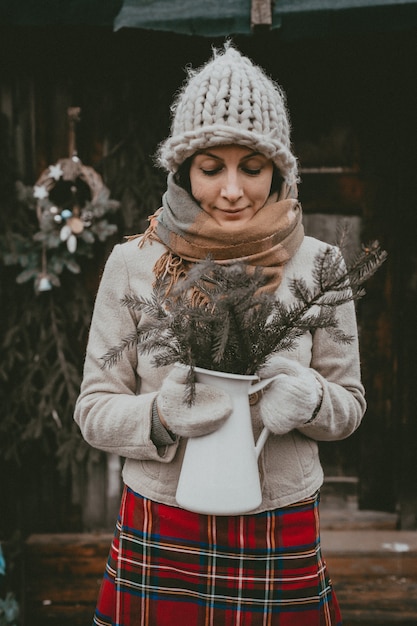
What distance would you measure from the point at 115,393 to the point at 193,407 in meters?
0.30

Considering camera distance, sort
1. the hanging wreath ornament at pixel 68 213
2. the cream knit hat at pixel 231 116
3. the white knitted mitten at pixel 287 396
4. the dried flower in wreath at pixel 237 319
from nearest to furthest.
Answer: the dried flower in wreath at pixel 237 319 → the white knitted mitten at pixel 287 396 → the cream knit hat at pixel 231 116 → the hanging wreath ornament at pixel 68 213

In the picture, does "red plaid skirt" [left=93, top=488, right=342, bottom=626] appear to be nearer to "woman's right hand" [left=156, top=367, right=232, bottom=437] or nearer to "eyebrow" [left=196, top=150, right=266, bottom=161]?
"woman's right hand" [left=156, top=367, right=232, bottom=437]

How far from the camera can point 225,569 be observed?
59.5 inches

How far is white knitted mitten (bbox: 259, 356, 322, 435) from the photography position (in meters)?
1.27

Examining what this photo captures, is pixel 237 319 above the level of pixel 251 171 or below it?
below

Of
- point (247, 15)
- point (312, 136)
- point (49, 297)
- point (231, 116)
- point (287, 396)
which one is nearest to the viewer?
point (287, 396)

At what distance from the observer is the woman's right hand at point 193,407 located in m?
1.25

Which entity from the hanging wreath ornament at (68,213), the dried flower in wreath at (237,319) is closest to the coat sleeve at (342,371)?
the dried flower in wreath at (237,319)

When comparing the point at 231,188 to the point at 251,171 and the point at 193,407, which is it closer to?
the point at 251,171

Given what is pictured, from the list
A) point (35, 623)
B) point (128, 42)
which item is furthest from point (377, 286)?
point (35, 623)

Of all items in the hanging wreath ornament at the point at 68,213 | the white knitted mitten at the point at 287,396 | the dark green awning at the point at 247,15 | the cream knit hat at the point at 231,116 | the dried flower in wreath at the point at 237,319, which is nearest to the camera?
the dried flower in wreath at the point at 237,319

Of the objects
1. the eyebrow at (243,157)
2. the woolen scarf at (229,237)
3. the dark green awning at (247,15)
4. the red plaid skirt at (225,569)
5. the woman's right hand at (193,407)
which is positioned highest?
the dark green awning at (247,15)

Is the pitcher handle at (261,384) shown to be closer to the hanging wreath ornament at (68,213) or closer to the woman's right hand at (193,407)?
the woman's right hand at (193,407)

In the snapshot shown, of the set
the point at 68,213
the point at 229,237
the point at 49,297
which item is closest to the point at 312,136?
the point at 68,213
